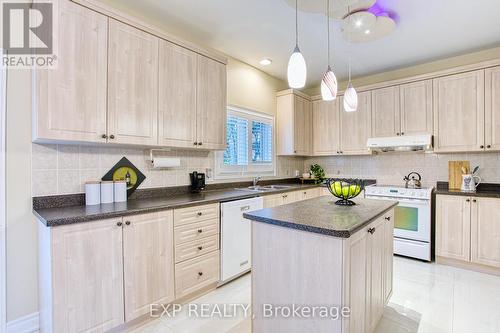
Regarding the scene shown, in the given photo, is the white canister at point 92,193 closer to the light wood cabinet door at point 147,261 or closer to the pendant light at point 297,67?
the light wood cabinet door at point 147,261

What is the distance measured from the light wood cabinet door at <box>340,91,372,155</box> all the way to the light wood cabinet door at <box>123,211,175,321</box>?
3.21 m

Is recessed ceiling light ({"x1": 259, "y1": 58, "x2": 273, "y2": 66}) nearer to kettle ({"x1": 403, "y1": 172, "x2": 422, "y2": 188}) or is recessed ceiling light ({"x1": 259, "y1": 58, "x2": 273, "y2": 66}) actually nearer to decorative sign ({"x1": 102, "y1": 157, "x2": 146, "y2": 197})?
decorative sign ({"x1": 102, "y1": 157, "x2": 146, "y2": 197})

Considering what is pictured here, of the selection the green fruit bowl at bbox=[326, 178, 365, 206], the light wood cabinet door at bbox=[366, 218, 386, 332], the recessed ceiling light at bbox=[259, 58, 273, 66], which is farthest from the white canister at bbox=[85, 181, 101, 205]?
the recessed ceiling light at bbox=[259, 58, 273, 66]

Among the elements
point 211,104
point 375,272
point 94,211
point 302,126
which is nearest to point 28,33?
point 94,211

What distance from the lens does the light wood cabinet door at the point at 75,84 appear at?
177cm

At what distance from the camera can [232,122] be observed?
11.7ft

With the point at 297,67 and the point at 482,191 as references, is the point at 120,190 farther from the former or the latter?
the point at 482,191

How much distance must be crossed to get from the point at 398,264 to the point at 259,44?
130 inches

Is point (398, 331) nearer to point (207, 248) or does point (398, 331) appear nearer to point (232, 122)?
point (207, 248)

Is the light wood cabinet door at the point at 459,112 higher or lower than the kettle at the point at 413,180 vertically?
higher

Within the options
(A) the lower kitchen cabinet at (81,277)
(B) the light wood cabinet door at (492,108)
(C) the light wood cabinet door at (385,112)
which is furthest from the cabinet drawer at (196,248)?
(B) the light wood cabinet door at (492,108)

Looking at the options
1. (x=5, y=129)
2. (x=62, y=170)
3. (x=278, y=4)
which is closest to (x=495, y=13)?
(x=278, y=4)

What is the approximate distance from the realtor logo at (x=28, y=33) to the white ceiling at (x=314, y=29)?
0.69m

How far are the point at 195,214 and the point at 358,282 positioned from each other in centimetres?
146
